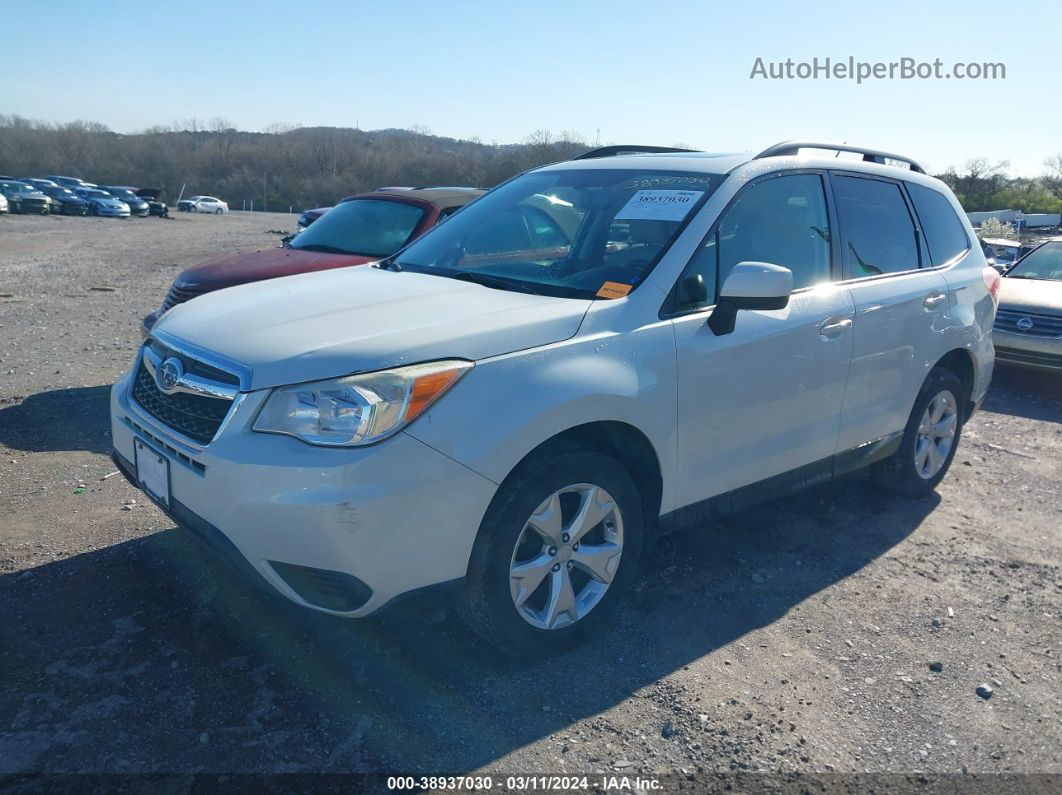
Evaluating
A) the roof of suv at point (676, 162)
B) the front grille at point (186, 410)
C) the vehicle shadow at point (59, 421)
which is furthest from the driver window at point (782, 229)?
the vehicle shadow at point (59, 421)

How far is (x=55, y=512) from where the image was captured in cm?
432

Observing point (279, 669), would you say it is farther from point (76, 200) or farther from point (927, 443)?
point (76, 200)

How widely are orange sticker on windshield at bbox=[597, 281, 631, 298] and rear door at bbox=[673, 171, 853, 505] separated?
0.24 metres

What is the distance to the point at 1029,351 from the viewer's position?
8.33m

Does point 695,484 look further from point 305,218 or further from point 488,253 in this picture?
point 305,218

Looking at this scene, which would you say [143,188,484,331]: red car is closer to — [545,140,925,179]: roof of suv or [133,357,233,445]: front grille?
[545,140,925,179]: roof of suv

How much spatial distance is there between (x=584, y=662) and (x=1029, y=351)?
7034mm

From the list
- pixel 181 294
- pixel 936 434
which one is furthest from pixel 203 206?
pixel 936 434

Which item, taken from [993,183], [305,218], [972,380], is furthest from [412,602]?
[993,183]

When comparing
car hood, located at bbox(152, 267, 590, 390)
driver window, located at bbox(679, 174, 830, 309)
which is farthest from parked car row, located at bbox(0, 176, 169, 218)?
driver window, located at bbox(679, 174, 830, 309)

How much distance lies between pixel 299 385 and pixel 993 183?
5134 centimetres

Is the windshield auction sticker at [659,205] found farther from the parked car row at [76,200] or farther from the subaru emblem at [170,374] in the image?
the parked car row at [76,200]

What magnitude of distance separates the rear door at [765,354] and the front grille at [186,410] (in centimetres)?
170

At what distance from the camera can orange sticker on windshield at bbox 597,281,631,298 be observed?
3.28 metres
